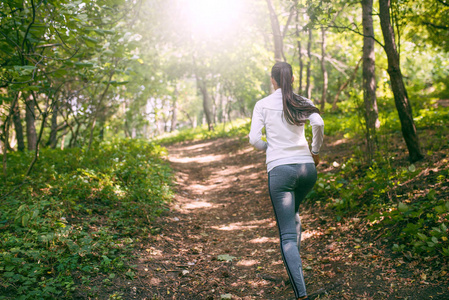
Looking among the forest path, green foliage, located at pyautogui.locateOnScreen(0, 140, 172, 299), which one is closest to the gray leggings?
the forest path

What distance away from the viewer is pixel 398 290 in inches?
110

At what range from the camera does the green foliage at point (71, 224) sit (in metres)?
2.81

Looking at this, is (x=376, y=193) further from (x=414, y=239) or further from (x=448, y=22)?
(x=448, y=22)

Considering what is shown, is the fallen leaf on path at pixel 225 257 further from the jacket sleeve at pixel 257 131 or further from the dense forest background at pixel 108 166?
the jacket sleeve at pixel 257 131

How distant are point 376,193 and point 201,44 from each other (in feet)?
54.5

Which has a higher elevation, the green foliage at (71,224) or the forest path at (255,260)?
the green foliage at (71,224)

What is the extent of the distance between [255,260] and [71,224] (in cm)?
260

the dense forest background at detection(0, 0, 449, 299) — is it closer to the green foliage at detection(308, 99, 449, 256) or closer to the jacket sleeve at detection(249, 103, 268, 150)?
the green foliage at detection(308, 99, 449, 256)

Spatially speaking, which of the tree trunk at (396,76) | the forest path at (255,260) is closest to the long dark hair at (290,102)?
the forest path at (255,260)

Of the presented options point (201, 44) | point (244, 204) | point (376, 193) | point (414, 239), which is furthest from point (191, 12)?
point (414, 239)

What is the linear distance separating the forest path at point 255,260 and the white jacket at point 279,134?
1.48 meters

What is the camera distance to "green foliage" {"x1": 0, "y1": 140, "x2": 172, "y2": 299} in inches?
111

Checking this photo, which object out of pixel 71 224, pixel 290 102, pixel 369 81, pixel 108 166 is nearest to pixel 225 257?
pixel 71 224

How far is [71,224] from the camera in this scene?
4012 millimetres
